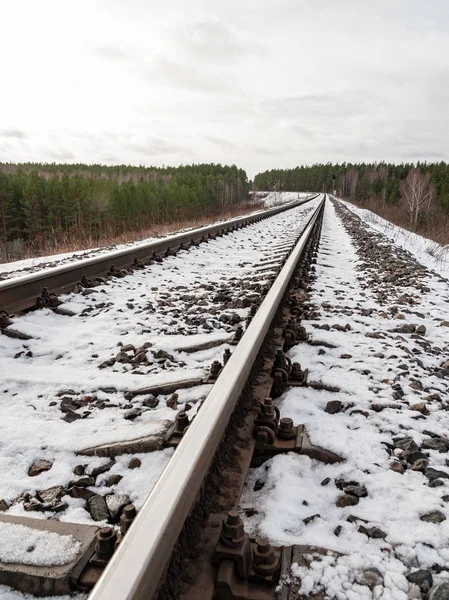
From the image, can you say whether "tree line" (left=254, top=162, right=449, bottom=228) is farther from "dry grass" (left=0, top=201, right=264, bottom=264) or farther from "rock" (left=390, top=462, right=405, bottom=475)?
"rock" (left=390, top=462, right=405, bottom=475)

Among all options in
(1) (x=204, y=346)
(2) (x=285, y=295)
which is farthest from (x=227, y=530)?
(2) (x=285, y=295)

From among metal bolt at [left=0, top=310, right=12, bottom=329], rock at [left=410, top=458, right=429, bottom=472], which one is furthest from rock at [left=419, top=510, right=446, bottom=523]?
metal bolt at [left=0, top=310, right=12, bottom=329]

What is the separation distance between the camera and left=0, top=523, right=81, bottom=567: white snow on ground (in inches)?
49.0

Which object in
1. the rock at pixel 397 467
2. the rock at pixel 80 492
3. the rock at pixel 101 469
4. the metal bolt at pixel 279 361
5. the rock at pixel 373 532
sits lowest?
the rock at pixel 101 469

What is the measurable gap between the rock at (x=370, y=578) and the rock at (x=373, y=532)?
150 millimetres

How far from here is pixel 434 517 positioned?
4.84 feet

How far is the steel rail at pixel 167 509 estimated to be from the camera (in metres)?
0.93

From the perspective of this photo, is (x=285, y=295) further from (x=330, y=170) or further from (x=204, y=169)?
(x=330, y=170)

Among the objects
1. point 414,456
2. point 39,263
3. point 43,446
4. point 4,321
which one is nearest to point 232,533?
point 414,456

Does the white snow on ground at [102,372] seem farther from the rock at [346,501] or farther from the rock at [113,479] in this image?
the rock at [346,501]

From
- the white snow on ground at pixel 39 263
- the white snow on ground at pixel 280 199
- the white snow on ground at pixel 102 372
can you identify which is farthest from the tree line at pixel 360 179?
the white snow on ground at pixel 102 372

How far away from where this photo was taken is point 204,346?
10.4 feet

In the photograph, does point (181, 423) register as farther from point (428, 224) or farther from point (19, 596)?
point (428, 224)

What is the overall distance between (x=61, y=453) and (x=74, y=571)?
30.9 inches
